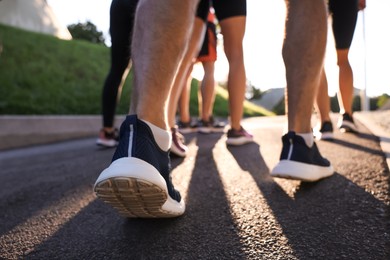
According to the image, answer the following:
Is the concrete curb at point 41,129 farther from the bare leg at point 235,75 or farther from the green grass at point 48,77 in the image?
the bare leg at point 235,75

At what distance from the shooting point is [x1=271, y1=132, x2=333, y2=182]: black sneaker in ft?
4.54

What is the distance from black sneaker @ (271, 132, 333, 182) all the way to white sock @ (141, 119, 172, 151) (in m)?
0.49

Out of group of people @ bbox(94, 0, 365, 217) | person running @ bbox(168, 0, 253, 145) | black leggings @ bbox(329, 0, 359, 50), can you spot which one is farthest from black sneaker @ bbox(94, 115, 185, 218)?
black leggings @ bbox(329, 0, 359, 50)

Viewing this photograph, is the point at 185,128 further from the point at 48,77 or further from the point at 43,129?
the point at 48,77

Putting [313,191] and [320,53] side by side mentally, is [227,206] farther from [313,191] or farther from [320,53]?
[320,53]

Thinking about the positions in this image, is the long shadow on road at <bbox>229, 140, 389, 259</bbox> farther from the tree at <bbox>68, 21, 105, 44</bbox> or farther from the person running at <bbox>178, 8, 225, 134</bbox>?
the tree at <bbox>68, 21, 105, 44</bbox>

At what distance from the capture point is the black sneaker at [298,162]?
1384 millimetres

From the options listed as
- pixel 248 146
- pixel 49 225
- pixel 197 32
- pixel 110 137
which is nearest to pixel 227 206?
pixel 49 225

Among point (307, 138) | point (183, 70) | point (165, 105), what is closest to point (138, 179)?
point (165, 105)

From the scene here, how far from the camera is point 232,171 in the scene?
75.9 inches

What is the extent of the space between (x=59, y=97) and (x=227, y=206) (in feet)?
22.2

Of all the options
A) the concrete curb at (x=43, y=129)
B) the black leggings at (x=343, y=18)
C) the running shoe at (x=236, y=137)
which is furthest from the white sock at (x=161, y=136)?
the concrete curb at (x=43, y=129)

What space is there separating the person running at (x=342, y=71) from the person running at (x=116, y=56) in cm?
175

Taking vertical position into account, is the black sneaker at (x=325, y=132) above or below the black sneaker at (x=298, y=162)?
below
